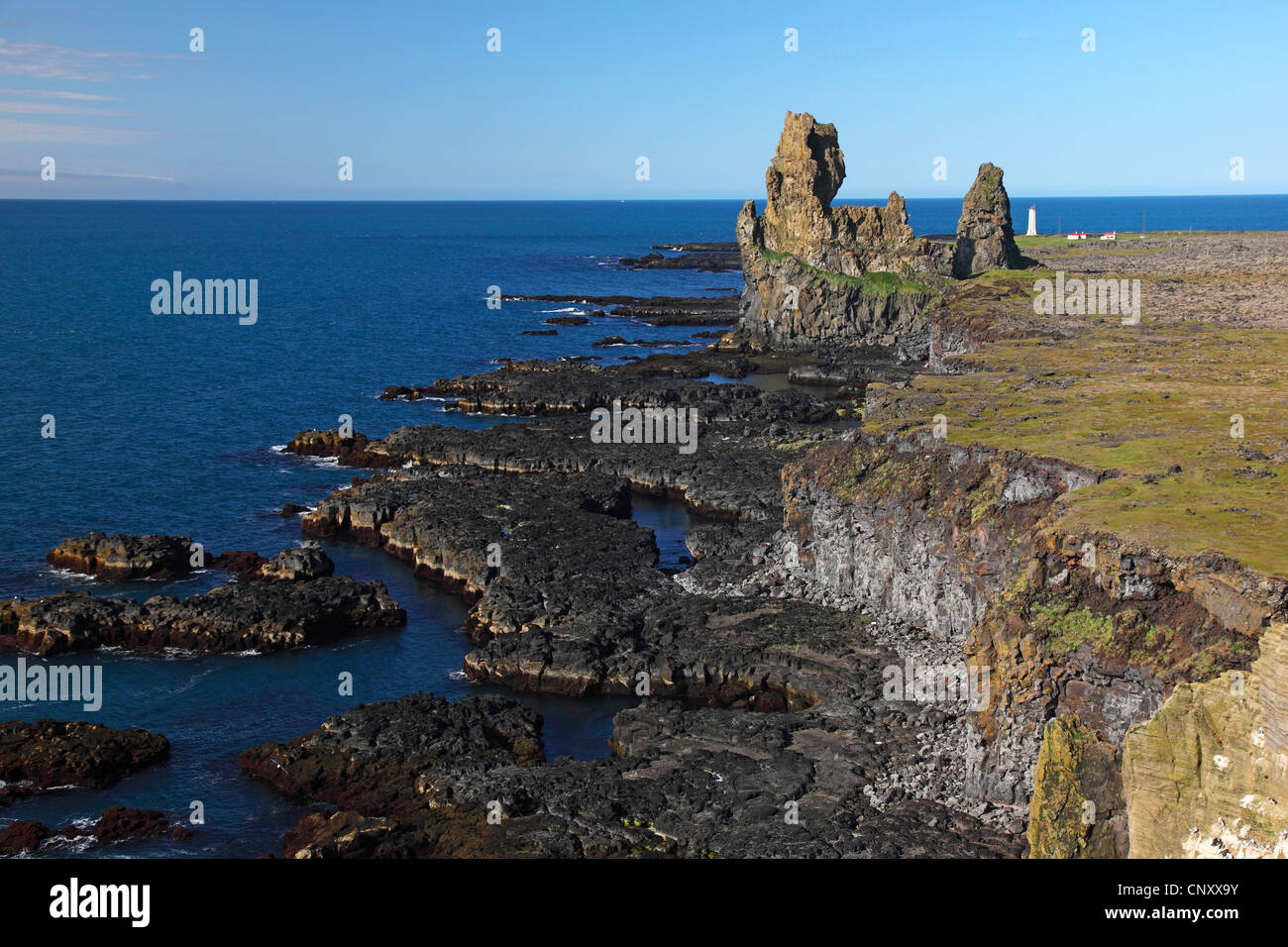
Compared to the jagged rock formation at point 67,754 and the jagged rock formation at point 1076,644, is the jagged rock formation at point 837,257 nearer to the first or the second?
the jagged rock formation at point 1076,644

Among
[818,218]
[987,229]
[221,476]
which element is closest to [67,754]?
[221,476]

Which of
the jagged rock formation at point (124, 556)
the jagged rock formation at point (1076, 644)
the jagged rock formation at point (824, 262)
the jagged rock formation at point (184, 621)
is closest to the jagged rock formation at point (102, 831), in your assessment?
the jagged rock formation at point (184, 621)

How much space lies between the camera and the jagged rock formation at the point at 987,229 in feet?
401

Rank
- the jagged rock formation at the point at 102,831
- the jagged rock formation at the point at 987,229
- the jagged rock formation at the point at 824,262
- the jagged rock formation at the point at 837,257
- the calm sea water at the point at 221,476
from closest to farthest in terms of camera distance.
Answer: the jagged rock formation at the point at 102,831
the calm sea water at the point at 221,476
the jagged rock formation at the point at 987,229
the jagged rock formation at the point at 837,257
the jagged rock formation at the point at 824,262

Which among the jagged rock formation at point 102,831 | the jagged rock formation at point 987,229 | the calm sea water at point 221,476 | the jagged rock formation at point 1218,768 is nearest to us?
the jagged rock formation at point 1218,768

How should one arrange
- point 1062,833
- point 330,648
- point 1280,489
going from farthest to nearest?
point 330,648
point 1280,489
point 1062,833

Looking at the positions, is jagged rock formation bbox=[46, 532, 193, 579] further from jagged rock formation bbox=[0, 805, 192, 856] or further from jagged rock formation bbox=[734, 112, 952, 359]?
jagged rock formation bbox=[734, 112, 952, 359]

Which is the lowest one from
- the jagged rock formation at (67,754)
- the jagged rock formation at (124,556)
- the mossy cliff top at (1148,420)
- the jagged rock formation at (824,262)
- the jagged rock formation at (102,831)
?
the jagged rock formation at (102,831)

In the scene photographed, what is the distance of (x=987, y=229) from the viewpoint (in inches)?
4855

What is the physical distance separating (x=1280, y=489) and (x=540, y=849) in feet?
85.6

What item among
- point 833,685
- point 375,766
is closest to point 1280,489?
point 833,685

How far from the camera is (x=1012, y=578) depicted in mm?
39375

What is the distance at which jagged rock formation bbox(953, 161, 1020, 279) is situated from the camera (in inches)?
4815
